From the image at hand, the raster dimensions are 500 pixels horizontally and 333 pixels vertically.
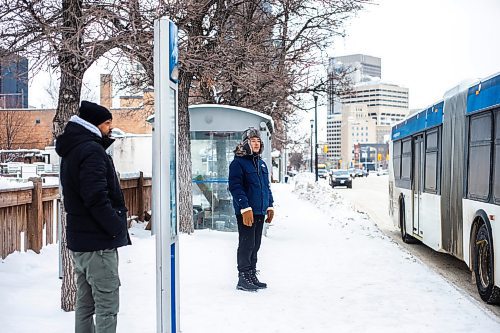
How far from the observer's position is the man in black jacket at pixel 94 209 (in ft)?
15.4

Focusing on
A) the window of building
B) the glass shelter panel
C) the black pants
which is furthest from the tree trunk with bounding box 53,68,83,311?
the glass shelter panel

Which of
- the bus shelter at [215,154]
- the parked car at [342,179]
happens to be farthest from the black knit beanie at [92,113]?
the parked car at [342,179]

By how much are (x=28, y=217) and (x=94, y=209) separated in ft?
17.9

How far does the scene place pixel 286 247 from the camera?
12797mm

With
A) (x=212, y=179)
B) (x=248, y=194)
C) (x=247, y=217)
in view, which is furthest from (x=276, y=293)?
(x=212, y=179)

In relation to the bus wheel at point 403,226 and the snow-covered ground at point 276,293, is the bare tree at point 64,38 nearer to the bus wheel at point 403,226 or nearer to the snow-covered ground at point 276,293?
the snow-covered ground at point 276,293

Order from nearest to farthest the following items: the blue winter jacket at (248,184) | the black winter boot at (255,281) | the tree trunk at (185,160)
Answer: the blue winter jacket at (248,184) < the black winter boot at (255,281) < the tree trunk at (185,160)

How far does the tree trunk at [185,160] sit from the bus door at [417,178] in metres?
4.58

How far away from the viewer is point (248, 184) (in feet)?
27.5

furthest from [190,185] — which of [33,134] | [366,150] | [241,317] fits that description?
[366,150]

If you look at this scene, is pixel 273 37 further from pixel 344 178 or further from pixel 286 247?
pixel 344 178

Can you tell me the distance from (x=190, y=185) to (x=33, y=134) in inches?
2095

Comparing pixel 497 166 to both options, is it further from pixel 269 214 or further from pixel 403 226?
pixel 403 226

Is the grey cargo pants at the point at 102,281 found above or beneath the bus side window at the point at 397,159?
beneath
